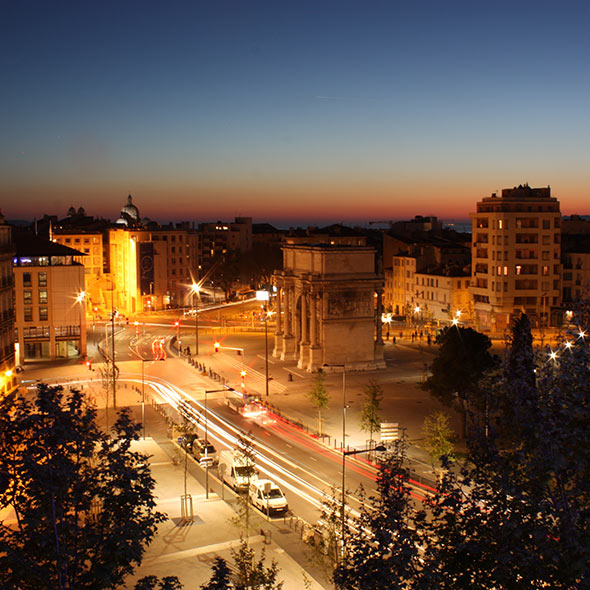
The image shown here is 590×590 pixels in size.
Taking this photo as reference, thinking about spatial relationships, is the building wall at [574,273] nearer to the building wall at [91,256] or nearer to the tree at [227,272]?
the tree at [227,272]

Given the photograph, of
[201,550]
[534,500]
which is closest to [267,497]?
[201,550]

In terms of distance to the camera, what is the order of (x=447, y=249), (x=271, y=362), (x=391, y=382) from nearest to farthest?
(x=391, y=382) → (x=271, y=362) → (x=447, y=249)

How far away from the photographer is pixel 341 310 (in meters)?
77.9

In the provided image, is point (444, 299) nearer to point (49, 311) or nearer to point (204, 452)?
point (49, 311)

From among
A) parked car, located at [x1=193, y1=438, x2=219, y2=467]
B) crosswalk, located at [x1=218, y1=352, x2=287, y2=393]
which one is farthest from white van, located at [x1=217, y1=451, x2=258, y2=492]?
crosswalk, located at [x1=218, y1=352, x2=287, y2=393]

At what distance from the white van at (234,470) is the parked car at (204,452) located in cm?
200

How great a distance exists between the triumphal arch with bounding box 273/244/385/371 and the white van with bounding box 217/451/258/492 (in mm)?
35212

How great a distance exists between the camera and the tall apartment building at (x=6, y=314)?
50.1 meters

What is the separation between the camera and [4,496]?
16.5 meters

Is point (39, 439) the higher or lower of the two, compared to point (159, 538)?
higher

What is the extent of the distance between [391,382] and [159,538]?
1656 inches

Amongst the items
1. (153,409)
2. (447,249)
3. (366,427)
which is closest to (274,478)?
(366,427)

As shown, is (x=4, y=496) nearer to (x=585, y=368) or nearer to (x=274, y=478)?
(x=585, y=368)

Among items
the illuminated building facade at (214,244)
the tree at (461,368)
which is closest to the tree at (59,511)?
the tree at (461,368)
